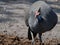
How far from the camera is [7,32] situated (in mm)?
7828

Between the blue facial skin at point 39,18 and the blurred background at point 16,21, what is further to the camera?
the blurred background at point 16,21

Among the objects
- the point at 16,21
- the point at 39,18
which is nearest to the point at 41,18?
the point at 39,18

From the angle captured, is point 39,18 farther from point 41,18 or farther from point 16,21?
point 16,21

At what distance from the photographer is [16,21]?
8.92 metres

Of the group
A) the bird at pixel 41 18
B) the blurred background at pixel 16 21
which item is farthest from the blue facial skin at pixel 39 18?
the blurred background at pixel 16 21

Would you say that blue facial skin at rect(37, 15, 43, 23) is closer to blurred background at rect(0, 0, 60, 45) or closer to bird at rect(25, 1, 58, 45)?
bird at rect(25, 1, 58, 45)

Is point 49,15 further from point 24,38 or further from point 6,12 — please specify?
point 6,12

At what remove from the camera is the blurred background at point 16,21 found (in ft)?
25.0

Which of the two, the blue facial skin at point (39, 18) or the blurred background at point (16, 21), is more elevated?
the blue facial skin at point (39, 18)

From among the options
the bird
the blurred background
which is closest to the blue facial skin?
the bird

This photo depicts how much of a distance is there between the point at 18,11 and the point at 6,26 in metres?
2.20

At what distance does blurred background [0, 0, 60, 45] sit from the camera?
762 cm

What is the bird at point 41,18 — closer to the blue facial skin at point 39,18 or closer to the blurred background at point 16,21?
the blue facial skin at point 39,18

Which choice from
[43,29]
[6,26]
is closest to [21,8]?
[6,26]
